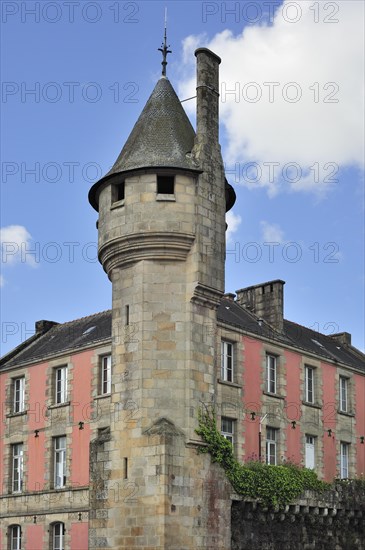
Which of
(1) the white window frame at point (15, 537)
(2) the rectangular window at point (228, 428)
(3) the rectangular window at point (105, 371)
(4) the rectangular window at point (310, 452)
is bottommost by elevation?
(1) the white window frame at point (15, 537)

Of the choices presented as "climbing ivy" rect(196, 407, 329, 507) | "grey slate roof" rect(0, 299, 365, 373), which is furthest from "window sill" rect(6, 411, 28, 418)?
"climbing ivy" rect(196, 407, 329, 507)

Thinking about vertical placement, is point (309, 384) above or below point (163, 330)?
above

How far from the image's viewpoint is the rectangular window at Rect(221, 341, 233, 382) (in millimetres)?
33938

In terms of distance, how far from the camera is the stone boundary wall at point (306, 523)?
2464 centimetres

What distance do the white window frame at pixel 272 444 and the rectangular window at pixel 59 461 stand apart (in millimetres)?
7837

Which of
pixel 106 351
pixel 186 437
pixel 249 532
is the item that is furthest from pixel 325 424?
pixel 186 437

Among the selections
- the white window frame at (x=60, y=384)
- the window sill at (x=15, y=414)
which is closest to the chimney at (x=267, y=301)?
the white window frame at (x=60, y=384)

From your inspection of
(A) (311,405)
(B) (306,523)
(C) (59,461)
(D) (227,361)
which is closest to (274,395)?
(A) (311,405)

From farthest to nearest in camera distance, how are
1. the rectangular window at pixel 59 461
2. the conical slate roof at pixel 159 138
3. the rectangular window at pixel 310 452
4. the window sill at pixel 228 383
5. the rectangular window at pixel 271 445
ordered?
the rectangular window at pixel 310 452, the rectangular window at pixel 59 461, the rectangular window at pixel 271 445, the window sill at pixel 228 383, the conical slate roof at pixel 159 138

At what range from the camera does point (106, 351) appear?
115ft

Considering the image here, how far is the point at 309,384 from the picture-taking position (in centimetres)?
3788

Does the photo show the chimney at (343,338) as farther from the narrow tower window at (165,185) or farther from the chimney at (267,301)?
the narrow tower window at (165,185)

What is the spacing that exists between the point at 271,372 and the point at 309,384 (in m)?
2.50

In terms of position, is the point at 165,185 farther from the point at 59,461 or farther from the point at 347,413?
the point at 347,413
